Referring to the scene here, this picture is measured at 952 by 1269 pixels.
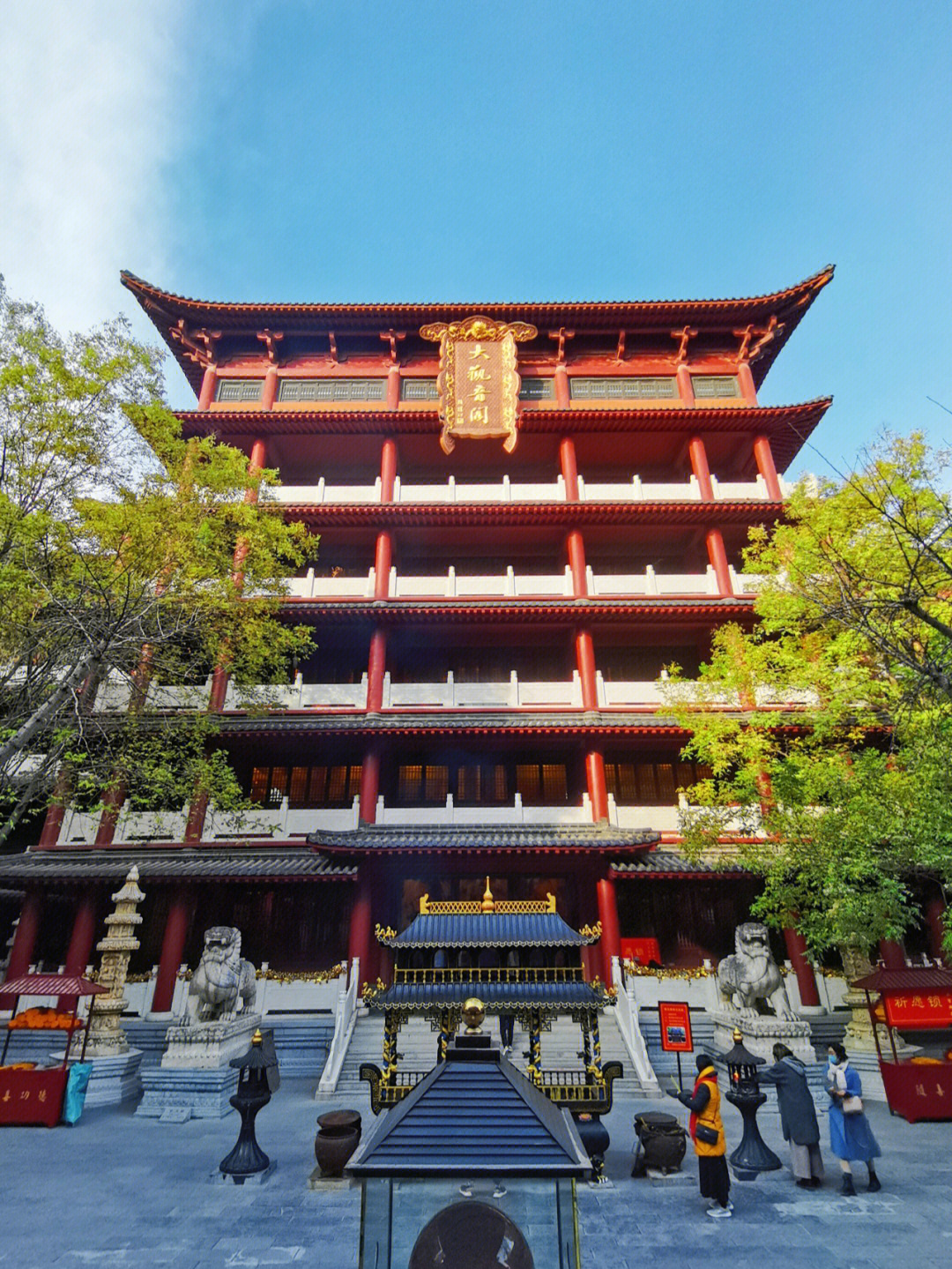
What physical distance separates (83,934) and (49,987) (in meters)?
5.01

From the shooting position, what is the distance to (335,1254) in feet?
19.9

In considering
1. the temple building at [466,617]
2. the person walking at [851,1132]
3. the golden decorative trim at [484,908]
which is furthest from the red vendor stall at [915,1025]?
the golden decorative trim at [484,908]

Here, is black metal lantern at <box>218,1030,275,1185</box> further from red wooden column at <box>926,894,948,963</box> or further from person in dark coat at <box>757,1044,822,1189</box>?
red wooden column at <box>926,894,948,963</box>

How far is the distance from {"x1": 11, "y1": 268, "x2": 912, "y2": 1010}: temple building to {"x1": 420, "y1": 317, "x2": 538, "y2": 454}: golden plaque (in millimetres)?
84

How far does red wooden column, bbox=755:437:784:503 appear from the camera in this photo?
2009cm

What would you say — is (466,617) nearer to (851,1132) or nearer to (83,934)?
(83,934)

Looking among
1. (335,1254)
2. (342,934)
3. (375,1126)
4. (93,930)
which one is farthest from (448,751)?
(375,1126)

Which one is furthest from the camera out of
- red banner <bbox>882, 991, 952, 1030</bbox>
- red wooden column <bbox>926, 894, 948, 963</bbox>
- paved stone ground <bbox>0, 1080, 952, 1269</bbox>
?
red wooden column <bbox>926, 894, 948, 963</bbox>

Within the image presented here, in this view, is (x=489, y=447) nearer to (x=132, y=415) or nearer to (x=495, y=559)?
(x=495, y=559)

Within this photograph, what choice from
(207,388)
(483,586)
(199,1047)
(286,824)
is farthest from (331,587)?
(199,1047)

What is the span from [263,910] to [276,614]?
26.3 feet

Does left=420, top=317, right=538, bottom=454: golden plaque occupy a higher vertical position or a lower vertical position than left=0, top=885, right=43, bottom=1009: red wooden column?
higher

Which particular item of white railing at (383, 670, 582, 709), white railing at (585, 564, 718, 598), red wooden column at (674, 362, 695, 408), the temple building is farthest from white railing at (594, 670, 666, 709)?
red wooden column at (674, 362, 695, 408)

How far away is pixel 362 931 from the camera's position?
51.5 ft
